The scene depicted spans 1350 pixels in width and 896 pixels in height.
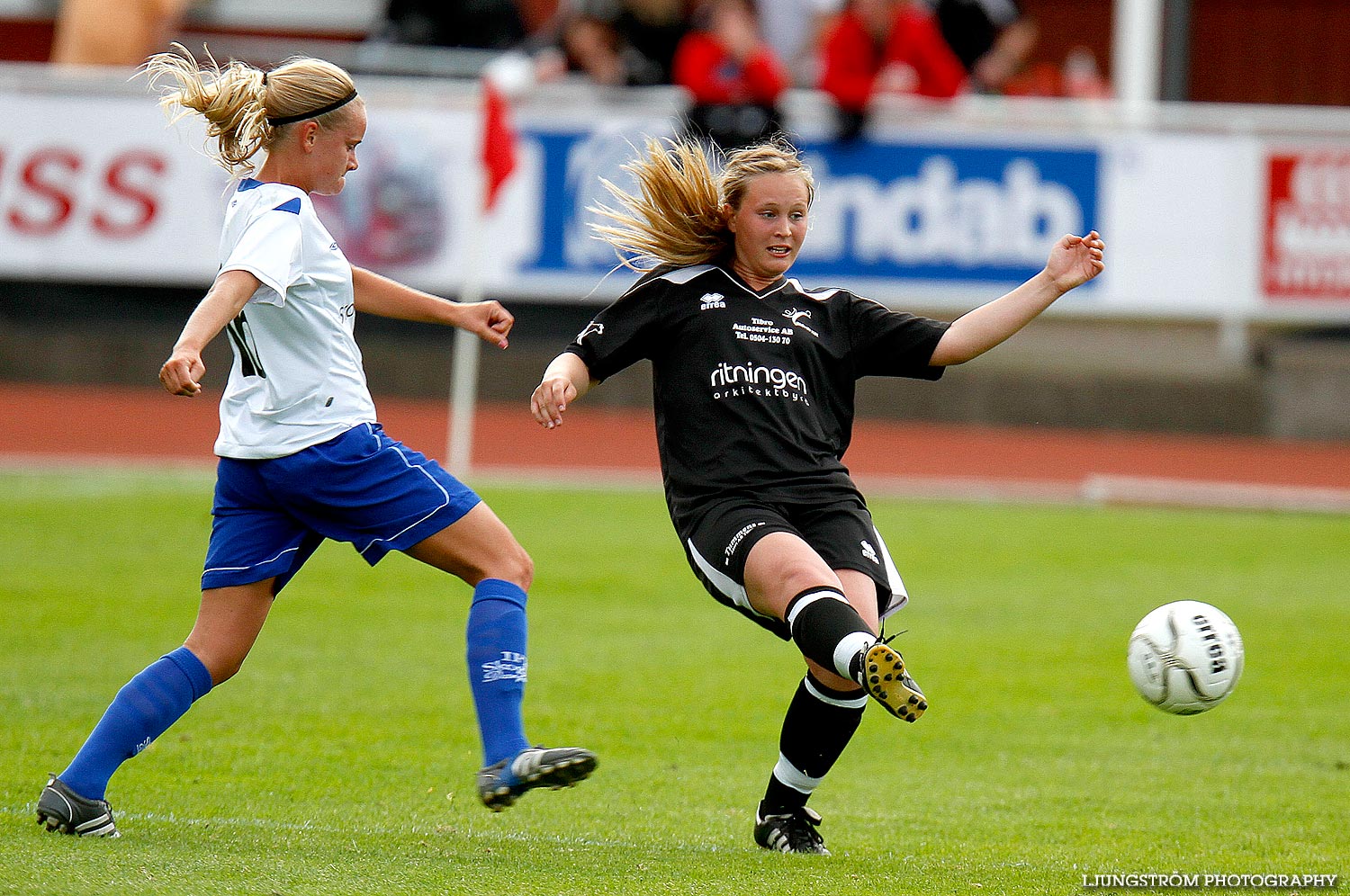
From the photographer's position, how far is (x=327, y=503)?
14.1 feet

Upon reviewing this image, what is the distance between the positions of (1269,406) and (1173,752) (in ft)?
32.3

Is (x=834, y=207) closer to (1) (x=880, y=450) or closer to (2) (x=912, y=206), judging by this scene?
(2) (x=912, y=206)

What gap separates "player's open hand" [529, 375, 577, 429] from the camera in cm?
448

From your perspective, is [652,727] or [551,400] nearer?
[551,400]

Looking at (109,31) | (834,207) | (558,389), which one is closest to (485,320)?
(558,389)

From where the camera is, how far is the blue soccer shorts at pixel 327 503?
430cm

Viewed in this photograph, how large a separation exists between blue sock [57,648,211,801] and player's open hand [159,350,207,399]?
826 millimetres

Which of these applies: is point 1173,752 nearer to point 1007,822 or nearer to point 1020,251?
point 1007,822

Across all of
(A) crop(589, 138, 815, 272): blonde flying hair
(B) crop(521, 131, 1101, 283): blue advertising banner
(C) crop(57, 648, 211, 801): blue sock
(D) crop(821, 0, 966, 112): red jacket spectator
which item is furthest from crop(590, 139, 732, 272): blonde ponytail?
(D) crop(821, 0, 966, 112): red jacket spectator

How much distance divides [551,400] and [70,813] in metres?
1.55

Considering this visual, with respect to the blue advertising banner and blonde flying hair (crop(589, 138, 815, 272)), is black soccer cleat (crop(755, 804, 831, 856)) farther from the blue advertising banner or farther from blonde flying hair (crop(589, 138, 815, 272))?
the blue advertising banner

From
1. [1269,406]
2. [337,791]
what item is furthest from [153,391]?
[337,791]

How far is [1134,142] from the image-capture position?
572 inches

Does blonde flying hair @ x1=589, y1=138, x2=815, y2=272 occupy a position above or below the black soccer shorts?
above
